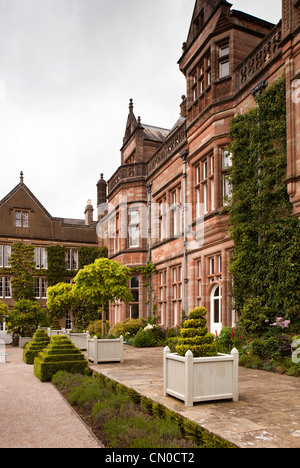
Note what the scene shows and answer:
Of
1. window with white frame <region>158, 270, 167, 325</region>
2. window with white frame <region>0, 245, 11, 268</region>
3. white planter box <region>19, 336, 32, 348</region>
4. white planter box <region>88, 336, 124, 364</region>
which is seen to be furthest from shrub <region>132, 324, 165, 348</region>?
window with white frame <region>0, 245, 11, 268</region>

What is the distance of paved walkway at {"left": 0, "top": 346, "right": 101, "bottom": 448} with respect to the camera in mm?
5906

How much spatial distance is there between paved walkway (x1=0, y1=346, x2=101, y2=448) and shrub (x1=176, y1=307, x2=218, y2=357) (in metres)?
2.05

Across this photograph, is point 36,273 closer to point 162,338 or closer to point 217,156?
point 162,338

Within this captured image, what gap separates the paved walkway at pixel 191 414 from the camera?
522 cm

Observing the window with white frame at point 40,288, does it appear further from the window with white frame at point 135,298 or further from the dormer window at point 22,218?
the window with white frame at point 135,298

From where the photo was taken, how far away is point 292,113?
11141mm

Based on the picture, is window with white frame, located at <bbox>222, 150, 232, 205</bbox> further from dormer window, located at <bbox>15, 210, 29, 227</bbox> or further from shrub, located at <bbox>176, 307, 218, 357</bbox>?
dormer window, located at <bbox>15, 210, 29, 227</bbox>

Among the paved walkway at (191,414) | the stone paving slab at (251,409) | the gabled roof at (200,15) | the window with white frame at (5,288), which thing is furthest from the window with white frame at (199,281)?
the window with white frame at (5,288)

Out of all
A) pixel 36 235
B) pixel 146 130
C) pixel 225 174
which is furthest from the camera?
pixel 36 235

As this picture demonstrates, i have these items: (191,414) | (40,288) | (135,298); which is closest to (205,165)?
(135,298)

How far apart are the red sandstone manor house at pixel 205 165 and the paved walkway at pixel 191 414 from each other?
16.2ft

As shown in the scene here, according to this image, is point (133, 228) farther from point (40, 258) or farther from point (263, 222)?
point (40, 258)

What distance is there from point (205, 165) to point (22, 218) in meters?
23.7

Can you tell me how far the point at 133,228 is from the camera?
24.7 m
